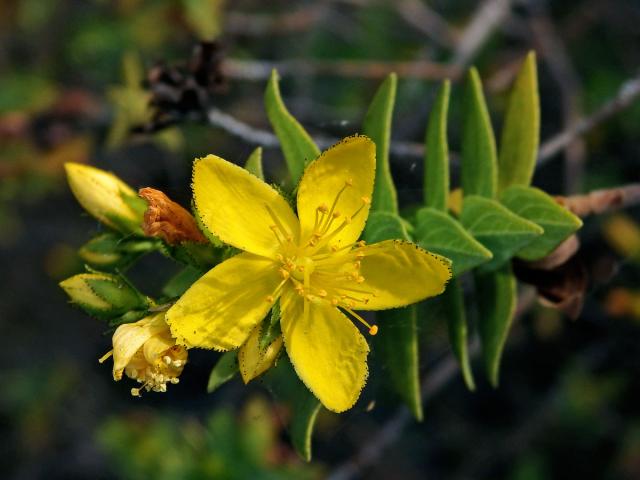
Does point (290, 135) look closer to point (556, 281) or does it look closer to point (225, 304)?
point (225, 304)

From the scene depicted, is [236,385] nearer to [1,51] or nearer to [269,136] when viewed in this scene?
[269,136]

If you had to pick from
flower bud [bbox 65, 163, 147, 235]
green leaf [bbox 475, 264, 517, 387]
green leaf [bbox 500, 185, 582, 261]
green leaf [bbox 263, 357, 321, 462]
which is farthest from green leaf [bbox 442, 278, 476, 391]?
flower bud [bbox 65, 163, 147, 235]

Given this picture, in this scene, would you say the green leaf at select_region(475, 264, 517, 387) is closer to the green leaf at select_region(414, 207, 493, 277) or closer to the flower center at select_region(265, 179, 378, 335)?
the green leaf at select_region(414, 207, 493, 277)

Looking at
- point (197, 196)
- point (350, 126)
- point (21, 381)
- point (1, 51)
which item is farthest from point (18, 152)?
point (197, 196)

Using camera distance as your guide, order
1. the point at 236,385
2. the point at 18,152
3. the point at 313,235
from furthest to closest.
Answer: the point at 236,385
the point at 18,152
the point at 313,235

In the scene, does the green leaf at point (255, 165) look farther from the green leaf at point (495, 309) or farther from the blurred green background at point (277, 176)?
the blurred green background at point (277, 176)

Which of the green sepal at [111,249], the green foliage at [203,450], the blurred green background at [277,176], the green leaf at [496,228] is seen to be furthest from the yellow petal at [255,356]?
the blurred green background at [277,176]
